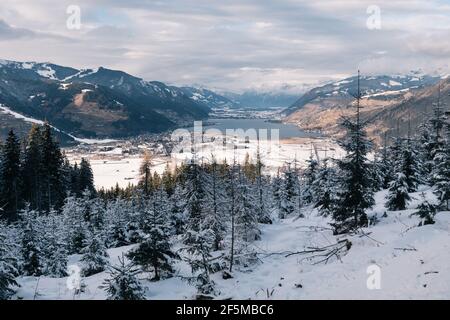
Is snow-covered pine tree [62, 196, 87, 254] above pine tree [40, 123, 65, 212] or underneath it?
underneath

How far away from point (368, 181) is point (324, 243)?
16.4 feet

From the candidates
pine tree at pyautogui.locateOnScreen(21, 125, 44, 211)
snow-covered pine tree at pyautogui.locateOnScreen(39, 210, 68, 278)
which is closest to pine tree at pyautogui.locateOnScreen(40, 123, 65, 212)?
pine tree at pyautogui.locateOnScreen(21, 125, 44, 211)

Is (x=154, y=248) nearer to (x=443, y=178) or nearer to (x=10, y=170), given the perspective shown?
(x=443, y=178)

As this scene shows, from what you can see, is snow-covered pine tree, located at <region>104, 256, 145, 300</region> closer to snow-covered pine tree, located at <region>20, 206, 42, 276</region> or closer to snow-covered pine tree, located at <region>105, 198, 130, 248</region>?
snow-covered pine tree, located at <region>20, 206, 42, 276</region>

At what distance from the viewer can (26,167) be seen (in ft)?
197

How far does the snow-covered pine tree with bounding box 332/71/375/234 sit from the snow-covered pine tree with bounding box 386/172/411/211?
5.71m

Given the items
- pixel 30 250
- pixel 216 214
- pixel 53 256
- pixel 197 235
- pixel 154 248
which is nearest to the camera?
pixel 197 235

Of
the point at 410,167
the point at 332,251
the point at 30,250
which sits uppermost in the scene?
the point at 410,167

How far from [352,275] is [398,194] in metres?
15.5

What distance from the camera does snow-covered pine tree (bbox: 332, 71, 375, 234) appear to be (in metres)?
28.0

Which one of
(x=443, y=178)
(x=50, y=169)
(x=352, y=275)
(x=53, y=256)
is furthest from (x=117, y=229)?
(x=352, y=275)

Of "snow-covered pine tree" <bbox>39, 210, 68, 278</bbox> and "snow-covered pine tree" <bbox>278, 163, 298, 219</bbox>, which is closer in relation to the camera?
"snow-covered pine tree" <bbox>39, 210, 68, 278</bbox>

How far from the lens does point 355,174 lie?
28031mm
